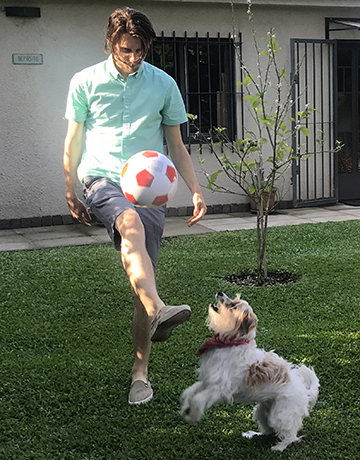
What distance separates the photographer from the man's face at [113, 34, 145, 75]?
3096 mm

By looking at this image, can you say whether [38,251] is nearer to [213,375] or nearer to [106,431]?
[106,431]

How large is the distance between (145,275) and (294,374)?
0.80 meters

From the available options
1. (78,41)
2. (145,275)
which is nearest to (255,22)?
(78,41)

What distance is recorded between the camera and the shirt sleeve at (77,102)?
10.8 ft

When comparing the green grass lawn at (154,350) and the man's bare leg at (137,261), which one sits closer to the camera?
the man's bare leg at (137,261)

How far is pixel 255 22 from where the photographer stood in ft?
32.9

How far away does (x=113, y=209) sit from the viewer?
3.06m

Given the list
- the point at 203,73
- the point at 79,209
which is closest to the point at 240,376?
the point at 79,209

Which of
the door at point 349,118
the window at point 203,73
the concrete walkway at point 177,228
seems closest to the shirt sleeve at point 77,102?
the concrete walkway at point 177,228

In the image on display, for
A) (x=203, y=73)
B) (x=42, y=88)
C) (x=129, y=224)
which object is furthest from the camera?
(x=203, y=73)

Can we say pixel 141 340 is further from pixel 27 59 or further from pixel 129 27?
pixel 27 59

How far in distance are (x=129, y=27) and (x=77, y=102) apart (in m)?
0.48

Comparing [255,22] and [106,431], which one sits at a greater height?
[255,22]

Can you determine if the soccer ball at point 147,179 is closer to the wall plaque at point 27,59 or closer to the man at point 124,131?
the man at point 124,131
